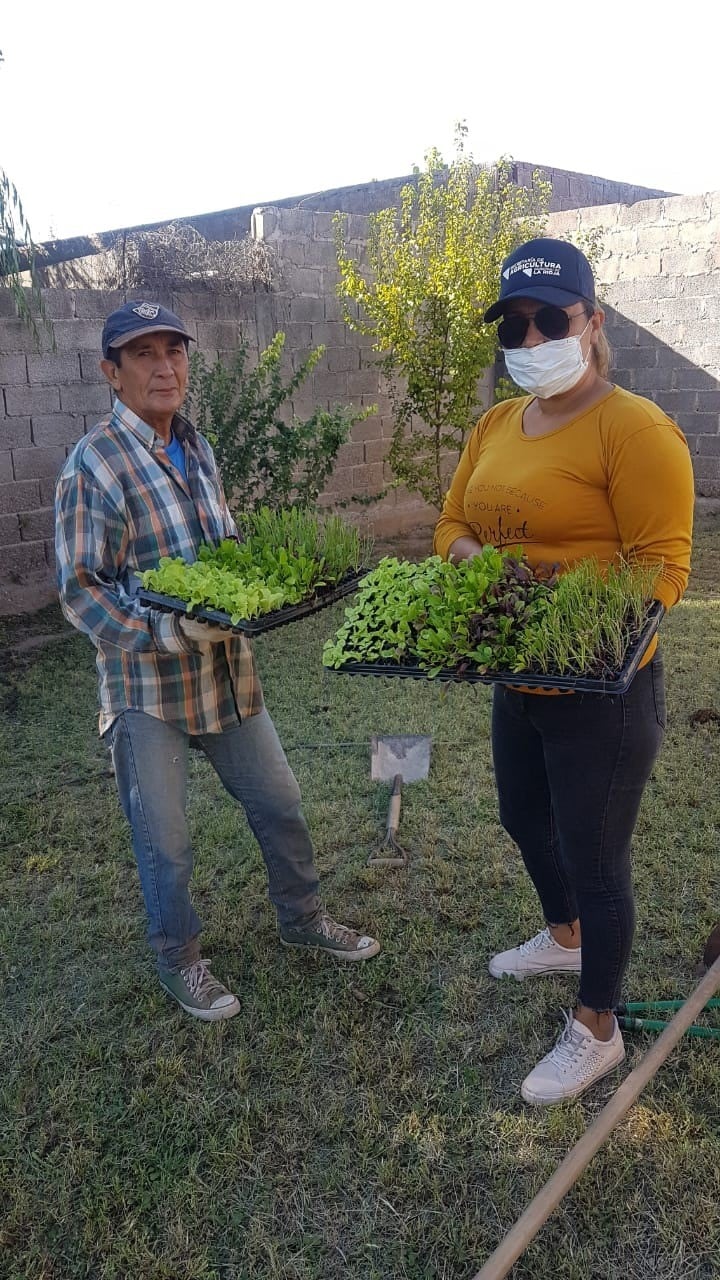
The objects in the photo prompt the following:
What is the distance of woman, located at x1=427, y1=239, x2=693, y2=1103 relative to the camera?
6.13 feet

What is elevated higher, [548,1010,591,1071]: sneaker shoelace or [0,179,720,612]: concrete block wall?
[0,179,720,612]: concrete block wall

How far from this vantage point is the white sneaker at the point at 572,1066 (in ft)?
7.39

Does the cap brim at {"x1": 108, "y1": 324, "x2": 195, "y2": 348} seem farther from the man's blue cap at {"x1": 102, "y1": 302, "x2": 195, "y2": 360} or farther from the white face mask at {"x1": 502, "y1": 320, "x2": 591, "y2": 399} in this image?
the white face mask at {"x1": 502, "y1": 320, "x2": 591, "y2": 399}

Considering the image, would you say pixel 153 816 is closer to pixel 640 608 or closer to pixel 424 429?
pixel 640 608

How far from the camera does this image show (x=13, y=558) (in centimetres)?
601

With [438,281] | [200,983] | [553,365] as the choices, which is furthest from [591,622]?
[438,281]

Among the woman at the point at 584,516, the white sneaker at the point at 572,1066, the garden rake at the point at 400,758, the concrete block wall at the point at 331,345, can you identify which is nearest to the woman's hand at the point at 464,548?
the woman at the point at 584,516

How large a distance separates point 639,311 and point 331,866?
7212 mm

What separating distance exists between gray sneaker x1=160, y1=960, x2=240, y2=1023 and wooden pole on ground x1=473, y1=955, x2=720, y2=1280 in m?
1.07

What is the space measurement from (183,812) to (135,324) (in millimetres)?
1301

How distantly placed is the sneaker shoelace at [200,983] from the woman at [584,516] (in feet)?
3.00

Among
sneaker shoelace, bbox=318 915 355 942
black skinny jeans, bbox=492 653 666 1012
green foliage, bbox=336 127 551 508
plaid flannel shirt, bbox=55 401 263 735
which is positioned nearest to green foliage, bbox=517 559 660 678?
black skinny jeans, bbox=492 653 666 1012

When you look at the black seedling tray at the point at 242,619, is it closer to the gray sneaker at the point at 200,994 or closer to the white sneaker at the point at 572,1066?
the gray sneaker at the point at 200,994

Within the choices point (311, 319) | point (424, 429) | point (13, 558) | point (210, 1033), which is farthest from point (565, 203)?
point (210, 1033)
